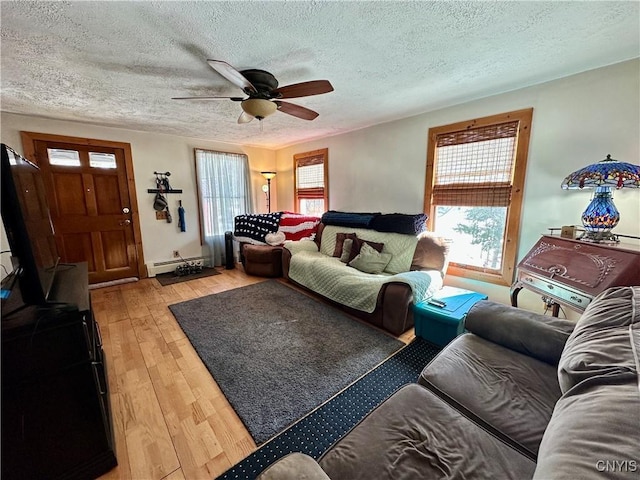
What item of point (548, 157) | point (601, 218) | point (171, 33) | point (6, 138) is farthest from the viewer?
point (6, 138)

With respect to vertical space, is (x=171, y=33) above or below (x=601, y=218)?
above

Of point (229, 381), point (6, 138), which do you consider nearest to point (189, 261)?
point (6, 138)

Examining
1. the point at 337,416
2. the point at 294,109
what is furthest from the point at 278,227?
the point at 337,416

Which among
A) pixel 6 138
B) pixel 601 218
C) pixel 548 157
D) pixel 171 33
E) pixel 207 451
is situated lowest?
pixel 207 451

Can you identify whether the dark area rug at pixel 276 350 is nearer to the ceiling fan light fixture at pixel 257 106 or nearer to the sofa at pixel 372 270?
the sofa at pixel 372 270

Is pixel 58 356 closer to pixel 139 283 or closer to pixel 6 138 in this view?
pixel 139 283

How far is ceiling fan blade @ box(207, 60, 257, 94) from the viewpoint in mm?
1546

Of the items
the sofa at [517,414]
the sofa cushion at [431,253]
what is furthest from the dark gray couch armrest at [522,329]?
the sofa cushion at [431,253]

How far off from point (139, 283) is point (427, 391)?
13.9 feet

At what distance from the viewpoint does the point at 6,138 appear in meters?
2.97

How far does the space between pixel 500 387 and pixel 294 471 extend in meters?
1.02

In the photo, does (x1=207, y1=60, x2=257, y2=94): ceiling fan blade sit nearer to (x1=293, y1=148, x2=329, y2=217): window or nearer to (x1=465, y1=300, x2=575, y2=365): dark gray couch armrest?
(x1=465, y1=300, x2=575, y2=365): dark gray couch armrest

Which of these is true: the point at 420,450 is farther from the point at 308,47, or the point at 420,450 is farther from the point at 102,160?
the point at 102,160

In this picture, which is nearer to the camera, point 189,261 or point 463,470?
point 463,470
